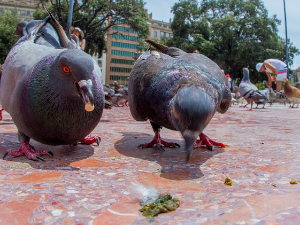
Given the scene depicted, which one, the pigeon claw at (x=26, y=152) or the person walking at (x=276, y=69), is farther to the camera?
the person walking at (x=276, y=69)

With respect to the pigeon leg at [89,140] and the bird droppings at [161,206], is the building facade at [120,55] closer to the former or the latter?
the pigeon leg at [89,140]

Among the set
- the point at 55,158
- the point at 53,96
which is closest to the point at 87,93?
the point at 53,96

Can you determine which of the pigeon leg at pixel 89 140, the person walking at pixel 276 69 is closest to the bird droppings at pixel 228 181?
the pigeon leg at pixel 89 140

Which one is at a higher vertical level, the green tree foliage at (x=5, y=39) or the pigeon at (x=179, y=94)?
the green tree foliage at (x=5, y=39)

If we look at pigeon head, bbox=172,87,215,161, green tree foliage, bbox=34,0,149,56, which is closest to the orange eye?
pigeon head, bbox=172,87,215,161

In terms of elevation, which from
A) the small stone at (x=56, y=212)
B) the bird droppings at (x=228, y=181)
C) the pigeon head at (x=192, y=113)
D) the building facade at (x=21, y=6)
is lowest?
the small stone at (x=56, y=212)

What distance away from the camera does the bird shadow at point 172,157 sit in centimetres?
206

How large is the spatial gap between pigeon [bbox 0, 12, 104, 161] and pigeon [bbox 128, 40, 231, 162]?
0.42 m

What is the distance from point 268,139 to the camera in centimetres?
366

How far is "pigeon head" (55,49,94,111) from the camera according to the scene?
197 cm

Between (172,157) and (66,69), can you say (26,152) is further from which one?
(172,157)

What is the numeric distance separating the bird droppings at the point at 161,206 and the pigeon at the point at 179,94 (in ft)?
1.15

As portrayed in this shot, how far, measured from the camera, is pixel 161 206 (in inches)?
54.9

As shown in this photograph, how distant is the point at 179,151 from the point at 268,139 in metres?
1.39
